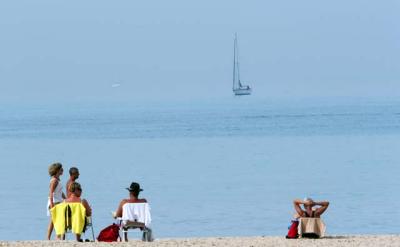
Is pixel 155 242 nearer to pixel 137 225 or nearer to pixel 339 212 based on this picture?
pixel 137 225

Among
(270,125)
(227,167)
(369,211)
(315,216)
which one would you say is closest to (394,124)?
(270,125)

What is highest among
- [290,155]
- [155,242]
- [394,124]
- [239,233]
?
[394,124]

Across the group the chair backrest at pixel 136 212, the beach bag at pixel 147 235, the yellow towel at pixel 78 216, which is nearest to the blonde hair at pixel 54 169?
the yellow towel at pixel 78 216

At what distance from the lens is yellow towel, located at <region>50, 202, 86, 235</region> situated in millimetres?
15852

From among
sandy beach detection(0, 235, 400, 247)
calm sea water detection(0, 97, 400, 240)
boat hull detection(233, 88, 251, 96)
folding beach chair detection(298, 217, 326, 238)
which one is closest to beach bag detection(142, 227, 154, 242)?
sandy beach detection(0, 235, 400, 247)

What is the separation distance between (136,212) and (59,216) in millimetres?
952

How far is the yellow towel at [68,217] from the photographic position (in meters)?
15.9

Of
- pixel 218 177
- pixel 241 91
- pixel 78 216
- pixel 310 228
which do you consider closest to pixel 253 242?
pixel 310 228

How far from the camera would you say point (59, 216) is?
52.5ft

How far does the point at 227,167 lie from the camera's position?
40.7 metres

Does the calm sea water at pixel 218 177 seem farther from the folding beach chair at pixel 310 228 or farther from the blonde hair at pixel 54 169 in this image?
the blonde hair at pixel 54 169

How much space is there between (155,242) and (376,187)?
17171 millimetres

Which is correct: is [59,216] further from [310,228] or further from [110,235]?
[310,228]

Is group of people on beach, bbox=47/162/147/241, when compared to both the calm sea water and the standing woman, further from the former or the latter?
the calm sea water
